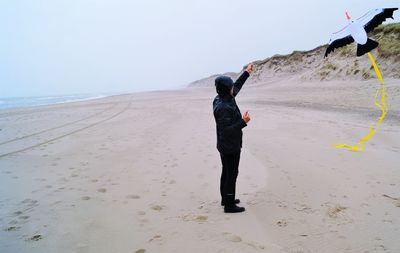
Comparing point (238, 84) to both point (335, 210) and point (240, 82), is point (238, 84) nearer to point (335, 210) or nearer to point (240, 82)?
point (240, 82)

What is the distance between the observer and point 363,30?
567cm

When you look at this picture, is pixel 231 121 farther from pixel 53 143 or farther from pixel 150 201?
pixel 53 143

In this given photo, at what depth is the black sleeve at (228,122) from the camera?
385 cm

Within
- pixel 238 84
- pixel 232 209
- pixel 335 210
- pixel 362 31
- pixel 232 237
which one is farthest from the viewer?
pixel 362 31

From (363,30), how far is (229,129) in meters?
3.56

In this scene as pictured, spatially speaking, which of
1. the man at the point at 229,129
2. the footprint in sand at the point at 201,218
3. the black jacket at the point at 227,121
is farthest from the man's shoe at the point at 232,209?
the black jacket at the point at 227,121

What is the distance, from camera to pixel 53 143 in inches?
362

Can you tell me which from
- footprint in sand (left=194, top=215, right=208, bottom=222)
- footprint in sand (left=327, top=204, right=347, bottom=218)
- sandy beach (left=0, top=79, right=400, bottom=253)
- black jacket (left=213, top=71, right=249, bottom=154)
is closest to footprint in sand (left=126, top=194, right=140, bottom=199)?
sandy beach (left=0, top=79, right=400, bottom=253)

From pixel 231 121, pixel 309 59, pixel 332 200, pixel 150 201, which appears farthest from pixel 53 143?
pixel 309 59

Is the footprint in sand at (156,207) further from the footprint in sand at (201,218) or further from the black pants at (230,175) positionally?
the black pants at (230,175)

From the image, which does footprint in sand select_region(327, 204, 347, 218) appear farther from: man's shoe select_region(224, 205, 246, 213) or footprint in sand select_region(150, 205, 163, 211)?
footprint in sand select_region(150, 205, 163, 211)

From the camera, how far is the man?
3883mm

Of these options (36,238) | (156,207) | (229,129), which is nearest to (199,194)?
(156,207)

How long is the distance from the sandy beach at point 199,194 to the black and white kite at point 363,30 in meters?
2.03
